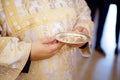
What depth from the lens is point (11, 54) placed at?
2.18ft

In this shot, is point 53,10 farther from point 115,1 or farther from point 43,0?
point 115,1

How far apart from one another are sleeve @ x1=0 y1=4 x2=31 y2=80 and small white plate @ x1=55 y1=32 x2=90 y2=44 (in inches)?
4.5

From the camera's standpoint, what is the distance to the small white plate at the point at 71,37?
71 centimetres

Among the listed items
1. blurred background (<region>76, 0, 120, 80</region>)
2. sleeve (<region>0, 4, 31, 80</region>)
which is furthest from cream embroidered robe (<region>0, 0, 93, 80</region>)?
blurred background (<region>76, 0, 120, 80</region>)

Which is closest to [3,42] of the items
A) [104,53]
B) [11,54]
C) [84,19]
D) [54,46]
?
[11,54]

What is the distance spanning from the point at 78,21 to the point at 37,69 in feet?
1.00

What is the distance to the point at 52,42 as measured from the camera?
0.71 meters

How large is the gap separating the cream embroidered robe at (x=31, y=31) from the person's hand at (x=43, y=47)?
23mm

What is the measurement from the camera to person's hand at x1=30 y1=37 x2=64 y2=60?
0.70 metres

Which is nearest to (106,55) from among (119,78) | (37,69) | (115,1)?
(119,78)

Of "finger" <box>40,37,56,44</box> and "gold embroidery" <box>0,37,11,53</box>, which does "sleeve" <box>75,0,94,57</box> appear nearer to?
"finger" <box>40,37,56,44</box>

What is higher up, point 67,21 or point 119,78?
point 67,21

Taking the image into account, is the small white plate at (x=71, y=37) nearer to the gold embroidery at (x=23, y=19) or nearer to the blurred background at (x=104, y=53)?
the gold embroidery at (x=23, y=19)

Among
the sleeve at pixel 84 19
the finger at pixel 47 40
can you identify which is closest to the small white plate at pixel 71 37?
the finger at pixel 47 40
